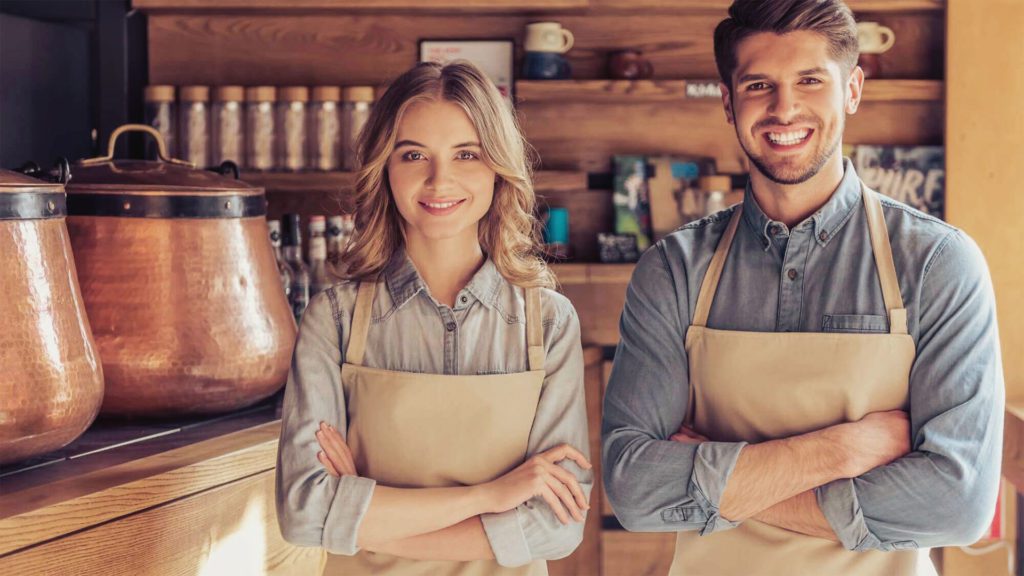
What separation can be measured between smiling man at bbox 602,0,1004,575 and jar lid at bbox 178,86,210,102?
2053mm

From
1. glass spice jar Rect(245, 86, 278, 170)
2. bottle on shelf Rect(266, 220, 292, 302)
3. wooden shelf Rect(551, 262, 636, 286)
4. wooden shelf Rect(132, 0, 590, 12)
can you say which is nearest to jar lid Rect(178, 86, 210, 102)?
glass spice jar Rect(245, 86, 278, 170)

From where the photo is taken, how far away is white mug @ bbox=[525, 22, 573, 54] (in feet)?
10.3

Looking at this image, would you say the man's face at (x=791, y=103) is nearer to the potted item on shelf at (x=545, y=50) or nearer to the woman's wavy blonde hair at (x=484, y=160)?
the woman's wavy blonde hair at (x=484, y=160)

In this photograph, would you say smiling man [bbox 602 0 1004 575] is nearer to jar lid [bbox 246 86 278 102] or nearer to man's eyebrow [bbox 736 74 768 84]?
man's eyebrow [bbox 736 74 768 84]

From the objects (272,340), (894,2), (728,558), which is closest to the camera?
(728,558)

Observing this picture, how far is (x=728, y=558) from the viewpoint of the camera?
1417 millimetres

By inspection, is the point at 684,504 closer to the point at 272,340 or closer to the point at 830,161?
the point at 830,161

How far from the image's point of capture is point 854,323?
1.37 m

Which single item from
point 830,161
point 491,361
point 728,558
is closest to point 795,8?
point 830,161

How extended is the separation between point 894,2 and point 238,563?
2490mm

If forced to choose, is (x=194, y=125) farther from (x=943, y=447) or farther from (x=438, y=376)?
(x=943, y=447)

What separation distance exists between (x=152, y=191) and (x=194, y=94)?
1.55 m

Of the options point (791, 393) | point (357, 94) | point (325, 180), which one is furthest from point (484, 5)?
point (791, 393)

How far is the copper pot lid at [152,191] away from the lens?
1678 mm
